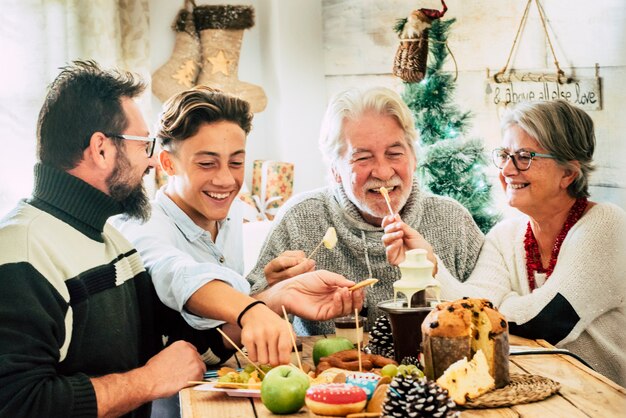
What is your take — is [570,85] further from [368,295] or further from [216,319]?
[216,319]

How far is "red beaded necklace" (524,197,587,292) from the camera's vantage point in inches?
88.2

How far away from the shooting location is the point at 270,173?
14.2 ft

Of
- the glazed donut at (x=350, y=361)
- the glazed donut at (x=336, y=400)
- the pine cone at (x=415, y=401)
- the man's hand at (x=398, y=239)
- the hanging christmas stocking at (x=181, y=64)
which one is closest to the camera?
the pine cone at (x=415, y=401)

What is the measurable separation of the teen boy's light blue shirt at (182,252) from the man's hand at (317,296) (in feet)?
0.35

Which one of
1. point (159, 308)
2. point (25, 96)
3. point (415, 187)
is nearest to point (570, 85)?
point (415, 187)

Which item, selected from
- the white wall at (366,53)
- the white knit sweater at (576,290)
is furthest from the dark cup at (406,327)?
the white wall at (366,53)

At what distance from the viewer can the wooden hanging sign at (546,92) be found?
9.95 feet

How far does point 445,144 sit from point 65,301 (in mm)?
2256

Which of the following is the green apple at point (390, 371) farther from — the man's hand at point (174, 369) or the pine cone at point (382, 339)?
the man's hand at point (174, 369)

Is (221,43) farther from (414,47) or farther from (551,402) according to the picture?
(551,402)

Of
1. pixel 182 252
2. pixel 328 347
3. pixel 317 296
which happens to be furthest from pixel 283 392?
pixel 182 252

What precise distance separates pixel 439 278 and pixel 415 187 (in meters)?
0.40

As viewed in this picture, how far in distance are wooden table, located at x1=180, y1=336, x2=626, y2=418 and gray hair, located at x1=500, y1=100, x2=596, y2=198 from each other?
76 cm

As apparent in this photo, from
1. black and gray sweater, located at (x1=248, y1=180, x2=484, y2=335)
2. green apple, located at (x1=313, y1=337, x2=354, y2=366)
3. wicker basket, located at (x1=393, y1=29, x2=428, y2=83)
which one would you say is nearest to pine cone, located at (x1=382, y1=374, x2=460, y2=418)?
green apple, located at (x1=313, y1=337, x2=354, y2=366)
